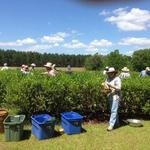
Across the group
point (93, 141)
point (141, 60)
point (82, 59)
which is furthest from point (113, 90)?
point (82, 59)

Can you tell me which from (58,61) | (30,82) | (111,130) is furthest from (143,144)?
(58,61)

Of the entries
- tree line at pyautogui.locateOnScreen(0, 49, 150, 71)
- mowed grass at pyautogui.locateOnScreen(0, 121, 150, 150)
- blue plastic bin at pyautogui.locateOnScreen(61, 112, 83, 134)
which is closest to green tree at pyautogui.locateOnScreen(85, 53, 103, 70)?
tree line at pyautogui.locateOnScreen(0, 49, 150, 71)

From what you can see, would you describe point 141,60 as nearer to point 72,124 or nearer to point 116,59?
point 116,59

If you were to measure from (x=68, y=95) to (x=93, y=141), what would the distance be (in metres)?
2.83

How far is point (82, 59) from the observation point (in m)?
134

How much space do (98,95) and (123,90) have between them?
1028 millimetres

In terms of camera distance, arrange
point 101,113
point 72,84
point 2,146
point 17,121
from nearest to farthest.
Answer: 1. point 2,146
2. point 17,121
3. point 72,84
4. point 101,113

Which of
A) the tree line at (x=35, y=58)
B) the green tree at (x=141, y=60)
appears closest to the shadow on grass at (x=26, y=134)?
the green tree at (x=141, y=60)

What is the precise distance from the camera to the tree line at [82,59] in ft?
290

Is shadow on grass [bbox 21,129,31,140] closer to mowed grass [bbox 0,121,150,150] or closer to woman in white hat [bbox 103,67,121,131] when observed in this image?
mowed grass [bbox 0,121,150,150]

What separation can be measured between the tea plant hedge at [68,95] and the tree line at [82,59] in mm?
70385

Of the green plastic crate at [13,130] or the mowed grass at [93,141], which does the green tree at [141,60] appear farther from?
the green plastic crate at [13,130]

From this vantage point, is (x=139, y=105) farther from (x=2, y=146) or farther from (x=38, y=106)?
(x=2, y=146)

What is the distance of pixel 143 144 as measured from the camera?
400 inches
